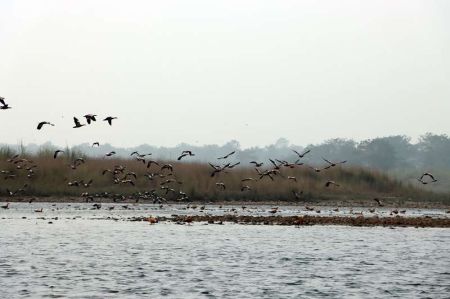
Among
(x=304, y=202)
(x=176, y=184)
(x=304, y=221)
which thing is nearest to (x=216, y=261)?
(x=304, y=221)

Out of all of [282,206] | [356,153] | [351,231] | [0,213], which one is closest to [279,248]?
[351,231]

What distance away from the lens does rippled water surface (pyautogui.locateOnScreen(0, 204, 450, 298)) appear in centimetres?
2658

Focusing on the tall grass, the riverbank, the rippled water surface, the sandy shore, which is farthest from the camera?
the tall grass

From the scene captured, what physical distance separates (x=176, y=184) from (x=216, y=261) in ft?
139

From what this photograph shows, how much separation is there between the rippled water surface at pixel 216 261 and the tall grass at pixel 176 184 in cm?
2094

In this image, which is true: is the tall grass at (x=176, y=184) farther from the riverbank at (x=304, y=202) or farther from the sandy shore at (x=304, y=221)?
the sandy shore at (x=304, y=221)

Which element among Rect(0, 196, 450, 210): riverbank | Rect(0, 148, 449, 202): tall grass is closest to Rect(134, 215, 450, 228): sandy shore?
Rect(0, 196, 450, 210): riverbank

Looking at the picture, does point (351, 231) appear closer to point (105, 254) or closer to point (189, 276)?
point (105, 254)

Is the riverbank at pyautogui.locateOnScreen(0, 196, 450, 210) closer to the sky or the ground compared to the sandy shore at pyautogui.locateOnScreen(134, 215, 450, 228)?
closer to the sky

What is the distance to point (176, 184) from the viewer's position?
76.3 m

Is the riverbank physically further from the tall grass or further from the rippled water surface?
the rippled water surface

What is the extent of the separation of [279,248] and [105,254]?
8.16 m

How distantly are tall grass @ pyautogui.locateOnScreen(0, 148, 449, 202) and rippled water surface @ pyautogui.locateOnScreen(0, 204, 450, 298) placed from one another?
2094cm

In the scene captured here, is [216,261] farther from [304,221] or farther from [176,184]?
[176,184]
